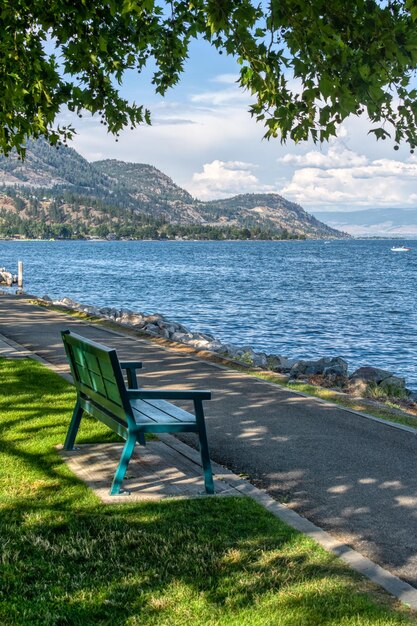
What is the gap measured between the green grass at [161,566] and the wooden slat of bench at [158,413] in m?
0.68

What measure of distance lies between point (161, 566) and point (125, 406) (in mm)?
1565

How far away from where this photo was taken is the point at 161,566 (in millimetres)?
4703

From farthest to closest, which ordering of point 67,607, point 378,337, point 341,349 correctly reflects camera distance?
point 378,337, point 341,349, point 67,607

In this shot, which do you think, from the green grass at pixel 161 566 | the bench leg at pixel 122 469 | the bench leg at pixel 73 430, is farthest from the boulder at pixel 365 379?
the green grass at pixel 161 566

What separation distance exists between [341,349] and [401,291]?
116ft

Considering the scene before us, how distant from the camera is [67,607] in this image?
4125 millimetres

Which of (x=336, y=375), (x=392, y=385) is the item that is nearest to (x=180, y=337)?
(x=336, y=375)

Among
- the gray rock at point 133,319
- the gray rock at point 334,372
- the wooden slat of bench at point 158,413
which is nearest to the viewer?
the wooden slat of bench at point 158,413

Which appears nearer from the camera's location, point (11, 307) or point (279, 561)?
point (279, 561)

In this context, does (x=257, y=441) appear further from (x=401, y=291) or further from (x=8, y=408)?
(x=401, y=291)

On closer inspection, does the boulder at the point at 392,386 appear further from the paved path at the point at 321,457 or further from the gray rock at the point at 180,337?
the gray rock at the point at 180,337

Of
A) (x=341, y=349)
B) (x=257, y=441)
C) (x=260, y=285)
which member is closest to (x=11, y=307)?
(x=341, y=349)

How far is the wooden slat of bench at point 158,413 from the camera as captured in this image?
625cm

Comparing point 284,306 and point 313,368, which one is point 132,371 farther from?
point 284,306
